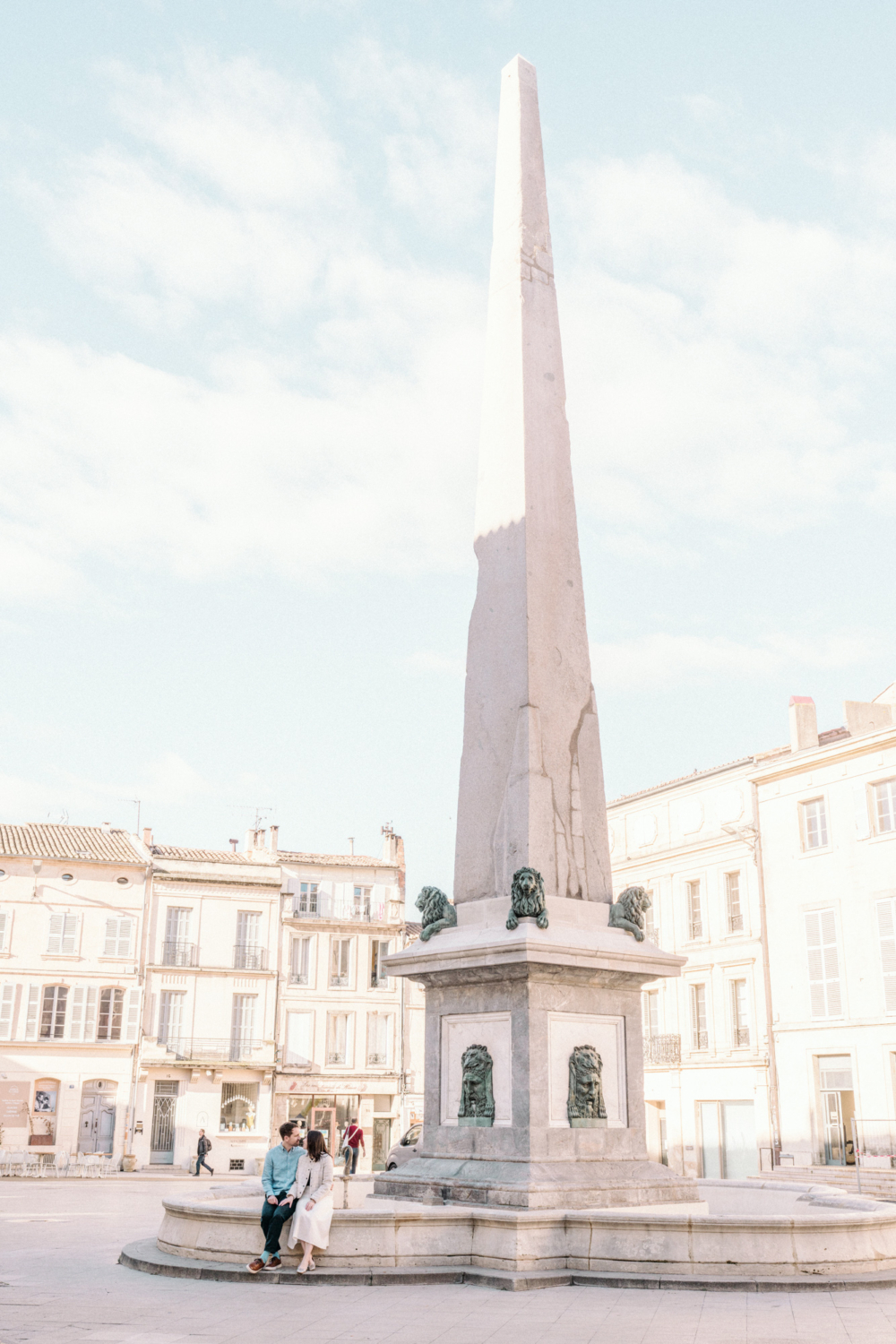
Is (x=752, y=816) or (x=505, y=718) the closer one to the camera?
(x=505, y=718)

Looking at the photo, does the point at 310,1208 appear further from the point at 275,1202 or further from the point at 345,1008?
the point at 345,1008

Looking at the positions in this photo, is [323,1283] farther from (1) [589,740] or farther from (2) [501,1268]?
(1) [589,740]

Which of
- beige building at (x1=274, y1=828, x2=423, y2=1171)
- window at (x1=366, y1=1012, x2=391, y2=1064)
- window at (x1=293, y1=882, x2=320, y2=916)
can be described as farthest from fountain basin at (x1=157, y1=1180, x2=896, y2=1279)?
window at (x1=293, y1=882, x2=320, y2=916)

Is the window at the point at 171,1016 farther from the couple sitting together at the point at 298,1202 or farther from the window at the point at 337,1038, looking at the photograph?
the couple sitting together at the point at 298,1202

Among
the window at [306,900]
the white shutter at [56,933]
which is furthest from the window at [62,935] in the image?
the window at [306,900]

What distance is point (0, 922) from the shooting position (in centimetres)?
3556

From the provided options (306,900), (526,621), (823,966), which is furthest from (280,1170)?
(306,900)

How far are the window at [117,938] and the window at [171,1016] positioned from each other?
1.72 meters

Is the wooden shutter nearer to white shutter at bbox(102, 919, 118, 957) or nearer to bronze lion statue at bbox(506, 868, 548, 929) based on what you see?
white shutter at bbox(102, 919, 118, 957)

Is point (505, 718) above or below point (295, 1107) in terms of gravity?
above

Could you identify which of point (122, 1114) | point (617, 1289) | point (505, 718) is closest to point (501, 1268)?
point (617, 1289)

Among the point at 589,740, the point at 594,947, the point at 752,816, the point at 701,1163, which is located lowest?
the point at 701,1163

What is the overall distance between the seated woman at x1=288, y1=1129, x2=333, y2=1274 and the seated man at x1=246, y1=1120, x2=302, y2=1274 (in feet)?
0.24

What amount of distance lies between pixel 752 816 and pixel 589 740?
2148 cm
